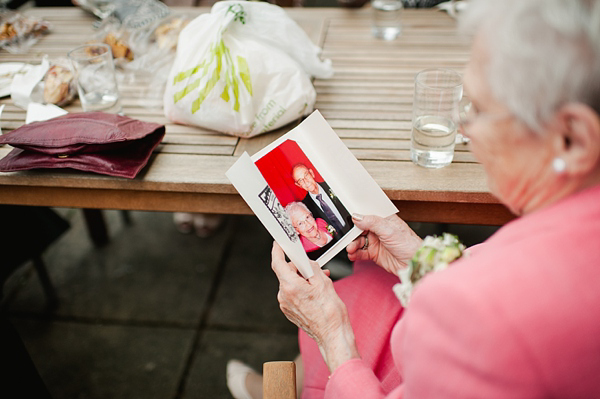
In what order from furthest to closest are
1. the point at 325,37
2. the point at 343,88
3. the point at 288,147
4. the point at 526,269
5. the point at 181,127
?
1. the point at 325,37
2. the point at 343,88
3. the point at 181,127
4. the point at 288,147
5. the point at 526,269

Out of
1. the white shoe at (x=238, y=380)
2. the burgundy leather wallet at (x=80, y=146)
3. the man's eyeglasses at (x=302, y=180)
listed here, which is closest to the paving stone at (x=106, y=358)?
the white shoe at (x=238, y=380)

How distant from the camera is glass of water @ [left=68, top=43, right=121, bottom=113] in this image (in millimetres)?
1443

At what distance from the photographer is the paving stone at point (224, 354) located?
183 cm

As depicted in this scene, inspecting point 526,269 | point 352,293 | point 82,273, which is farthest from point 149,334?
point 526,269

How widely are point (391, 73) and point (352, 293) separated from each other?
0.75m

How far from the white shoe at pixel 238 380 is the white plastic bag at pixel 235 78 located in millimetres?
757

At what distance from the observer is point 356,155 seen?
4.25 ft

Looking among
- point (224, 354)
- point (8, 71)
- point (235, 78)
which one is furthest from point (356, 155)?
point (8, 71)

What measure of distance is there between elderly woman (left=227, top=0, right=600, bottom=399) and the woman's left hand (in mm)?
327

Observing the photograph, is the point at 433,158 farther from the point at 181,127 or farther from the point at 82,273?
the point at 82,273

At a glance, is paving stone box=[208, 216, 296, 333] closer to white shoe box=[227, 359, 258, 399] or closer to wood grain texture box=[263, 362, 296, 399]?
white shoe box=[227, 359, 258, 399]

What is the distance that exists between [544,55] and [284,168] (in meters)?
0.66

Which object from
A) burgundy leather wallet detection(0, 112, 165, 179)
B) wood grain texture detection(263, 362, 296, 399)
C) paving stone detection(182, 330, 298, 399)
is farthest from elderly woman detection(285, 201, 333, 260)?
paving stone detection(182, 330, 298, 399)

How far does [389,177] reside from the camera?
121 cm
